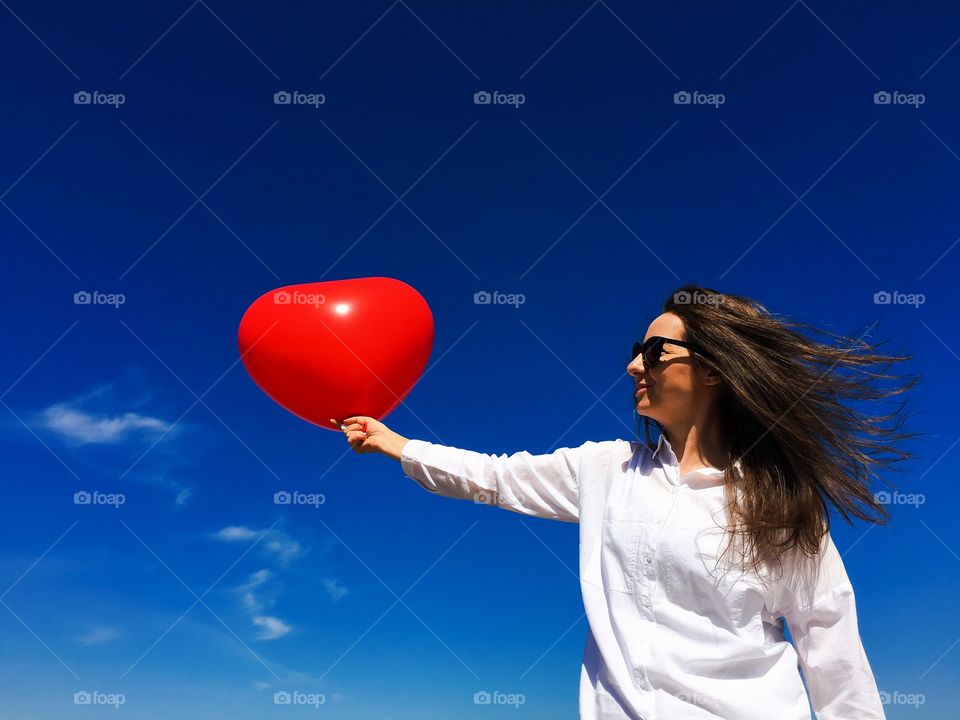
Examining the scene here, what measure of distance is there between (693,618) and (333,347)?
2533mm

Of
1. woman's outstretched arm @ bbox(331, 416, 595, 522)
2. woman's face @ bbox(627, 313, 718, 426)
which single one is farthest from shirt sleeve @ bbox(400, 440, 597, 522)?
woman's face @ bbox(627, 313, 718, 426)

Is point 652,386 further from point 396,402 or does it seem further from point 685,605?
point 396,402

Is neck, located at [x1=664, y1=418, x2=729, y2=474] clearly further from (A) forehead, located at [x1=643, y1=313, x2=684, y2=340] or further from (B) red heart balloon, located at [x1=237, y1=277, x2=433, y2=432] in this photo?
(B) red heart balloon, located at [x1=237, y1=277, x2=433, y2=432]

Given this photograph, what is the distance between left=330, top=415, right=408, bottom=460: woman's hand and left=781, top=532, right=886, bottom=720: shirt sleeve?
1.69 m

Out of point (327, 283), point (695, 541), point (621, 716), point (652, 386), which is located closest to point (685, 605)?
point (695, 541)

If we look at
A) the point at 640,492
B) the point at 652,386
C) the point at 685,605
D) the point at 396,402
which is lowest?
the point at 685,605

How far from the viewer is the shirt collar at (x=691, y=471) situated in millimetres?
3246

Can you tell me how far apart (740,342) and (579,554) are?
1.08 metres

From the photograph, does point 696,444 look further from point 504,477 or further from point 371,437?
point 371,437

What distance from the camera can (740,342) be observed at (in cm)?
347

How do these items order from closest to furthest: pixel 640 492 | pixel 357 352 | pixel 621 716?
1. pixel 621 716
2. pixel 640 492
3. pixel 357 352

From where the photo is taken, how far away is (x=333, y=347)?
4.71 m

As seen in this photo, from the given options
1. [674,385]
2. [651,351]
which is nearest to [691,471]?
[674,385]

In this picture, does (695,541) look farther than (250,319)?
No
